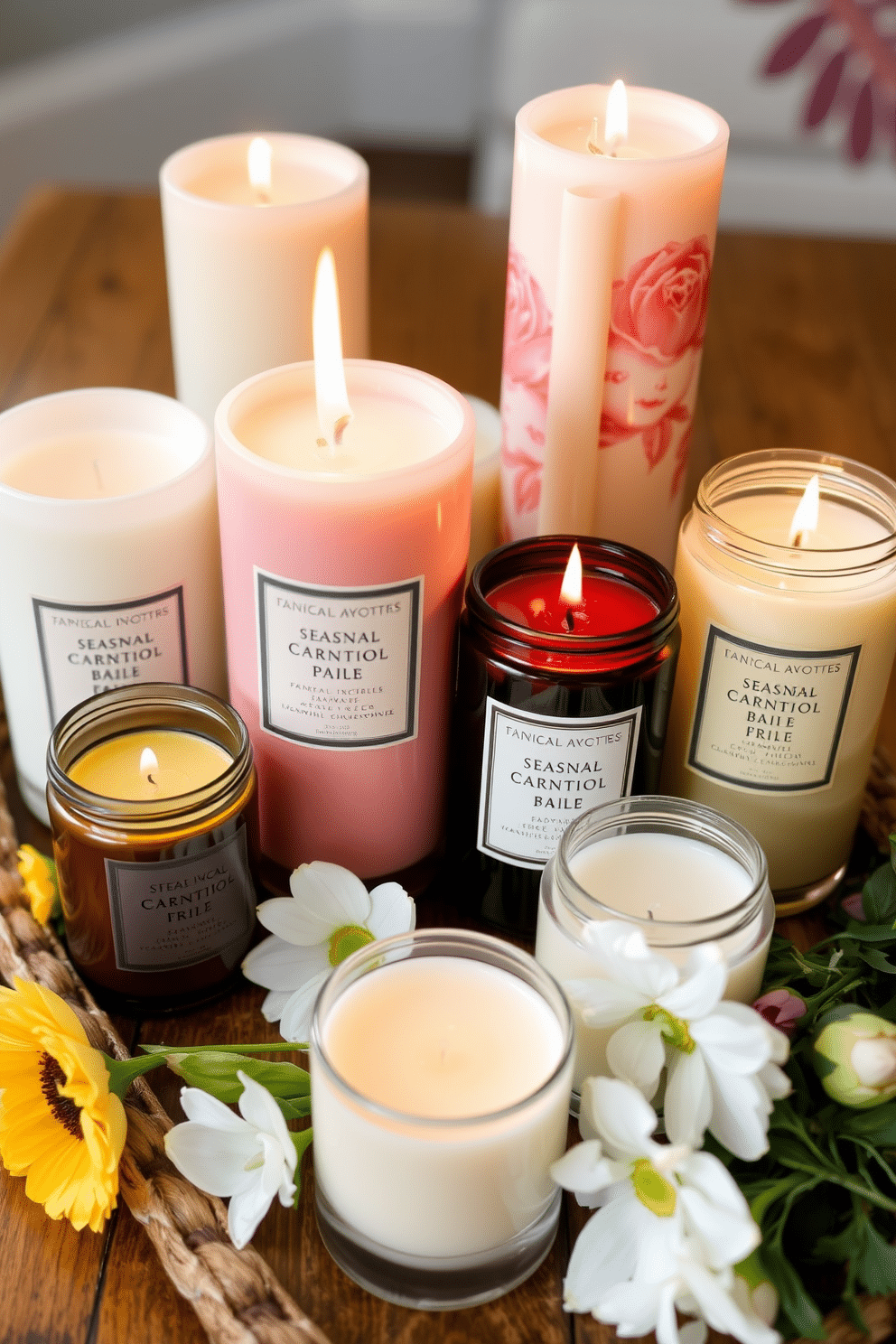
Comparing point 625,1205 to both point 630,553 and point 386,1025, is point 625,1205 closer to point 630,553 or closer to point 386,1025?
point 386,1025

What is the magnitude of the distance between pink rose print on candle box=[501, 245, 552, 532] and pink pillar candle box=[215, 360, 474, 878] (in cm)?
6

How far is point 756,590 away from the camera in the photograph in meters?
0.63

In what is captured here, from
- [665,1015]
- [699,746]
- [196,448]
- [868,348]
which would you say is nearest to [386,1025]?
[665,1015]

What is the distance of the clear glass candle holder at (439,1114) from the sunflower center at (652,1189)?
3 cm

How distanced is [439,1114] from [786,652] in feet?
0.90

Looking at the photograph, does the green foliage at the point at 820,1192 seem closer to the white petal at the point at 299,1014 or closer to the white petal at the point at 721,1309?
the white petal at the point at 721,1309

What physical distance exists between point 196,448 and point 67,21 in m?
1.97

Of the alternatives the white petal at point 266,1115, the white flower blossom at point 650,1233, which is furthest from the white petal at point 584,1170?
the white petal at point 266,1115

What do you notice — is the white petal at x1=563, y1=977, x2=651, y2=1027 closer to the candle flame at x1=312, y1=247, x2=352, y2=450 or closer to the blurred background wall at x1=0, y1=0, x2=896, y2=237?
the candle flame at x1=312, y1=247, x2=352, y2=450

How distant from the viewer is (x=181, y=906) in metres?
0.60

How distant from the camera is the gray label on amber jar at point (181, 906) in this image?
1.94ft

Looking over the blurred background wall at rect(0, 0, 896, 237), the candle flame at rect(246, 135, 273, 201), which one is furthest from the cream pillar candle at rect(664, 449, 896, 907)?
the blurred background wall at rect(0, 0, 896, 237)

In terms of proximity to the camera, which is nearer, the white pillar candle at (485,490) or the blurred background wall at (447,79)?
the white pillar candle at (485,490)

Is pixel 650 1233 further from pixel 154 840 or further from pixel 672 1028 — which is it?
pixel 154 840
